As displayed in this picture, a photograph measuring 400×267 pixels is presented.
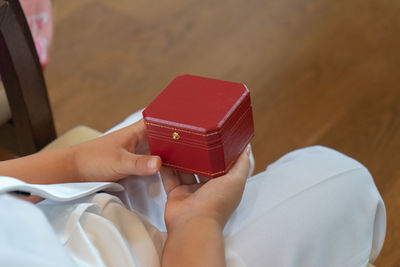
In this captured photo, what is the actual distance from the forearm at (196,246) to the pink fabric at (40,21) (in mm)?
868

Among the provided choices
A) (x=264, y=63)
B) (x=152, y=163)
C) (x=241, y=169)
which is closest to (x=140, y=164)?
(x=152, y=163)

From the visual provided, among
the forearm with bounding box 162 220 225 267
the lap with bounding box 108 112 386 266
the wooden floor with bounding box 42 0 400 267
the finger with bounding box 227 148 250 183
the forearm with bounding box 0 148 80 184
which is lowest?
the wooden floor with bounding box 42 0 400 267

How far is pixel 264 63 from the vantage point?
65.9 inches

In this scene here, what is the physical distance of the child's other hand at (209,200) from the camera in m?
0.69

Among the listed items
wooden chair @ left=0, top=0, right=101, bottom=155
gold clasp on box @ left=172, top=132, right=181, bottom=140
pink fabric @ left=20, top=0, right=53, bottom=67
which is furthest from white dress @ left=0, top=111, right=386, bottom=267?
pink fabric @ left=20, top=0, right=53, bottom=67

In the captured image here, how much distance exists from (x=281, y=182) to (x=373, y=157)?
2.31ft

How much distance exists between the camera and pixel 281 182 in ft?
2.46

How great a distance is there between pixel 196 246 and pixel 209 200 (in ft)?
0.25

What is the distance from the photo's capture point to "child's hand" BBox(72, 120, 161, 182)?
729 mm

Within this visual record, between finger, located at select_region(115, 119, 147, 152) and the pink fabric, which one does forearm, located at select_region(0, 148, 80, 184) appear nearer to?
finger, located at select_region(115, 119, 147, 152)

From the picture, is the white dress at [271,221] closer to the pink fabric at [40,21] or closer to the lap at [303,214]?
the lap at [303,214]

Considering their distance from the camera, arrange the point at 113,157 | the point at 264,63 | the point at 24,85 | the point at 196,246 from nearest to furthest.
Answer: the point at 196,246, the point at 113,157, the point at 24,85, the point at 264,63

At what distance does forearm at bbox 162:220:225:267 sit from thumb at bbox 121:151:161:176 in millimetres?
85

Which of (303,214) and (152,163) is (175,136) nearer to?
(152,163)
